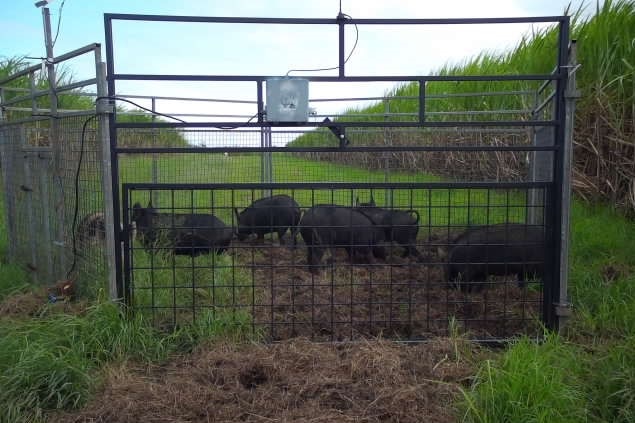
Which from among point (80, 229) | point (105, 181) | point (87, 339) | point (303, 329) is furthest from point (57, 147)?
point (303, 329)

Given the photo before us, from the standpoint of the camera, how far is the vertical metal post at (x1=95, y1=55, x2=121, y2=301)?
4.31m

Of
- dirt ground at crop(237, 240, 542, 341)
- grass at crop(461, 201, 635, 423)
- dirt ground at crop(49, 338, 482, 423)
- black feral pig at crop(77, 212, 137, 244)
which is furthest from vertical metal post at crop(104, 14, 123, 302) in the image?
grass at crop(461, 201, 635, 423)

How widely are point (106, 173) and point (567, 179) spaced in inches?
137

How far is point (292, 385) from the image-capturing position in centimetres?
366

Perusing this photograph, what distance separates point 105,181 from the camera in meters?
4.39

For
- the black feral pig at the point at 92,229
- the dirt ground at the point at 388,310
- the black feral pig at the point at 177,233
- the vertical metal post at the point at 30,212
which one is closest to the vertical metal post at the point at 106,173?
the black feral pig at the point at 177,233

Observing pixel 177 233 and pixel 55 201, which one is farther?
pixel 177 233

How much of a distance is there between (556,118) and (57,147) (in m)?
4.42

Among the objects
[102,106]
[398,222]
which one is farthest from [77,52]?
[398,222]

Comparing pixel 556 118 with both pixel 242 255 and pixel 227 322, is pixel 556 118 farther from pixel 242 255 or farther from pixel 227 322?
pixel 242 255

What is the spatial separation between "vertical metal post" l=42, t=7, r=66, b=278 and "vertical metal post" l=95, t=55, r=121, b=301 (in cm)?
119

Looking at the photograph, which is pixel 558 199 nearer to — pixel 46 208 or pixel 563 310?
pixel 563 310

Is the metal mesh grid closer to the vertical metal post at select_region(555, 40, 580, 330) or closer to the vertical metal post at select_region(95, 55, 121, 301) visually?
the vertical metal post at select_region(95, 55, 121, 301)

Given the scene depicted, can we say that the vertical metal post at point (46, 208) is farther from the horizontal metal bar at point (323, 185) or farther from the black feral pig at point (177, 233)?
the horizontal metal bar at point (323, 185)
